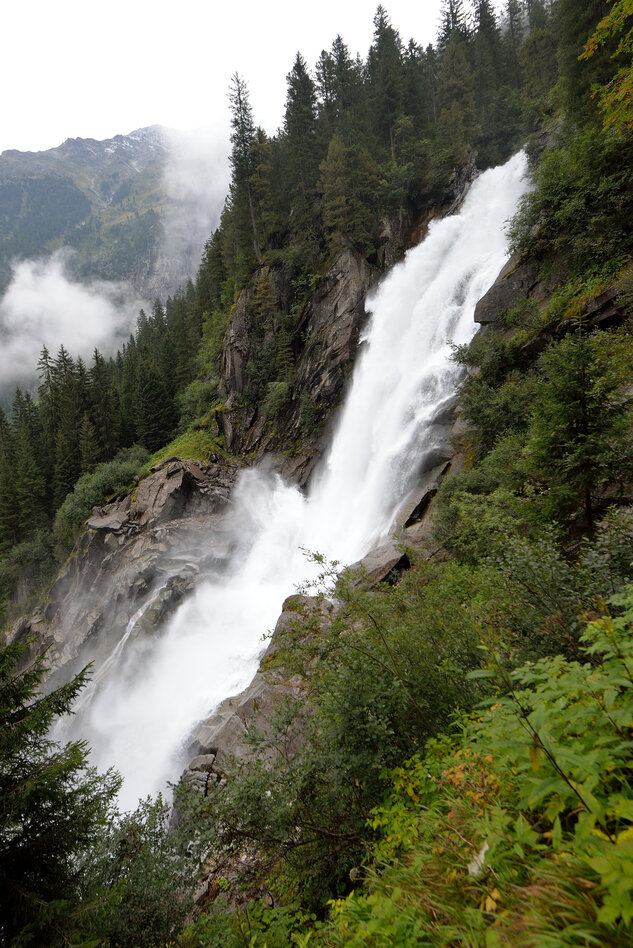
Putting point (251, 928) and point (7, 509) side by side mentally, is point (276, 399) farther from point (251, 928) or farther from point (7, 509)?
point (7, 509)

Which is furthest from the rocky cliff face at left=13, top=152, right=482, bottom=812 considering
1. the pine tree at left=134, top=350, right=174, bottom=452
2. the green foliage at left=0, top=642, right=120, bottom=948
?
the green foliage at left=0, top=642, right=120, bottom=948

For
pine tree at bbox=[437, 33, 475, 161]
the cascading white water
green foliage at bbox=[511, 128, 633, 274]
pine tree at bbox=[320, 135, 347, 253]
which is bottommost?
the cascading white water

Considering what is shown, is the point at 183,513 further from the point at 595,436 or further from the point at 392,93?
the point at 392,93

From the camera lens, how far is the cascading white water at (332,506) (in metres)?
16.0

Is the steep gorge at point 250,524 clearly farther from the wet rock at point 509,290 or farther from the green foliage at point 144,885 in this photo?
the green foliage at point 144,885

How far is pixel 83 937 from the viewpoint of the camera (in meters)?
4.44

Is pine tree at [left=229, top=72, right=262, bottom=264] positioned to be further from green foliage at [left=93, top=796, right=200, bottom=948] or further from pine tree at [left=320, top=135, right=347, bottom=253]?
green foliage at [left=93, top=796, right=200, bottom=948]

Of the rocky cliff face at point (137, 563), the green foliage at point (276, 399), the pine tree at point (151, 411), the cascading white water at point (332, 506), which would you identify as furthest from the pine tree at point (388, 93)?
the rocky cliff face at point (137, 563)

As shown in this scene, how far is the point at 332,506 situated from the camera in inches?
862

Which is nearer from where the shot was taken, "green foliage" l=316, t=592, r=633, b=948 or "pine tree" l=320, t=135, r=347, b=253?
"green foliage" l=316, t=592, r=633, b=948

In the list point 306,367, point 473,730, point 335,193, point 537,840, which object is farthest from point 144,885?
point 335,193

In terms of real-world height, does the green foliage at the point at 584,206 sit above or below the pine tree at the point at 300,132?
below

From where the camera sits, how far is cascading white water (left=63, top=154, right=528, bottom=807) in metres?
16.0

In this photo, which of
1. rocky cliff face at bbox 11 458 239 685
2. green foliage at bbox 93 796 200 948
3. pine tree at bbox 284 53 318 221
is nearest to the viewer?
green foliage at bbox 93 796 200 948
